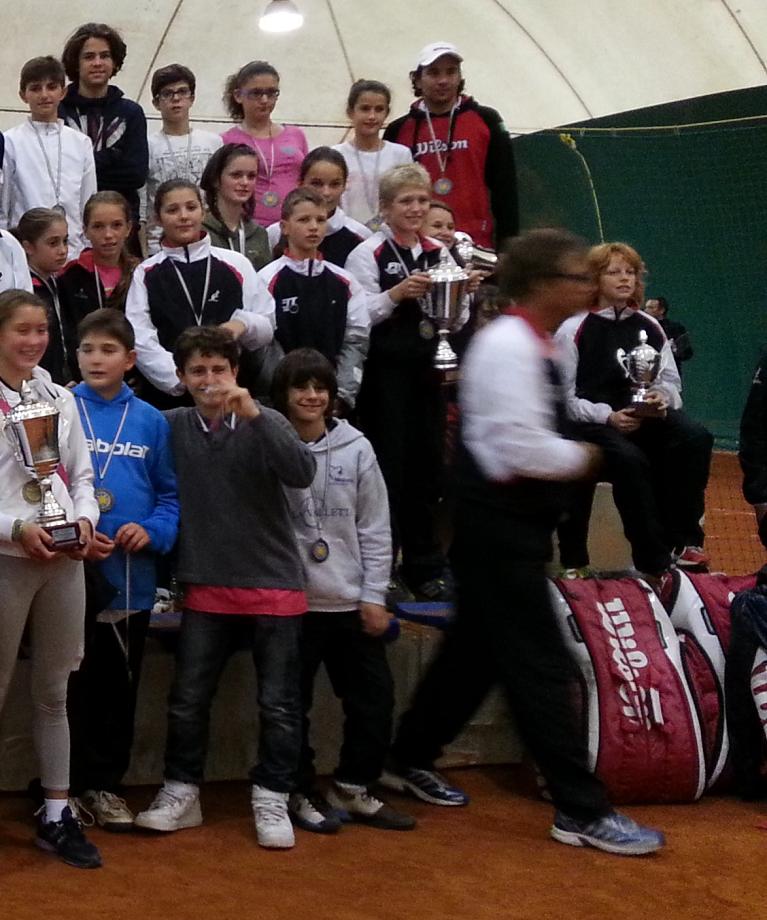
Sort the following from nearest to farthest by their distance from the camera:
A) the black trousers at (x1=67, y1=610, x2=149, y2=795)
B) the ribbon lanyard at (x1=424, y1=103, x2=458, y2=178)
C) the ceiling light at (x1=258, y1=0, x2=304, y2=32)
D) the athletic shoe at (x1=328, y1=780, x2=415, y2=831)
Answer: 1. the black trousers at (x1=67, y1=610, x2=149, y2=795)
2. the athletic shoe at (x1=328, y1=780, x2=415, y2=831)
3. the ribbon lanyard at (x1=424, y1=103, x2=458, y2=178)
4. the ceiling light at (x1=258, y1=0, x2=304, y2=32)

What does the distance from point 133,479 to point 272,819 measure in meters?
1.25

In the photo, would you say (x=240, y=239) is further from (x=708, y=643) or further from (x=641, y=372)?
(x=708, y=643)

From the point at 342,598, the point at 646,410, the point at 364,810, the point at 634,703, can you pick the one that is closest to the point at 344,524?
the point at 342,598

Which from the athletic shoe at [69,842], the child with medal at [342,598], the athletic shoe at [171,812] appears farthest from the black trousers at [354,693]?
the athletic shoe at [69,842]

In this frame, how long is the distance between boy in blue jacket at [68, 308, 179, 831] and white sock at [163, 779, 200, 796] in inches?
6.6

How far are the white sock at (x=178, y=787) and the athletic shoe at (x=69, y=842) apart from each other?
37cm

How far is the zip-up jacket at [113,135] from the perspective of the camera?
25.2 feet

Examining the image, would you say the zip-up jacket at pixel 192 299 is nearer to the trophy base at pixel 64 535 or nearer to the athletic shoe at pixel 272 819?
the trophy base at pixel 64 535

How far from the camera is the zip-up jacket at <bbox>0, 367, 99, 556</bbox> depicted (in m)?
4.76

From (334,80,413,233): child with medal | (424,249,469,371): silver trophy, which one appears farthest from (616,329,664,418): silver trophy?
(334,80,413,233): child with medal

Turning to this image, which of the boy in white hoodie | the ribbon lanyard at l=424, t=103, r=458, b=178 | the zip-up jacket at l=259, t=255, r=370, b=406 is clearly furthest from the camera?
the ribbon lanyard at l=424, t=103, r=458, b=178

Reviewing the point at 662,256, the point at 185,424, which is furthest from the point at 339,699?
the point at 662,256

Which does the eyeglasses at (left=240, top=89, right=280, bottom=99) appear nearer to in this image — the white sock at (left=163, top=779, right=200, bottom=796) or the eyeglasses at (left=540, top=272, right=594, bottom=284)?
the eyeglasses at (left=540, top=272, right=594, bottom=284)

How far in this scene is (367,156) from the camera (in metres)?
7.91
